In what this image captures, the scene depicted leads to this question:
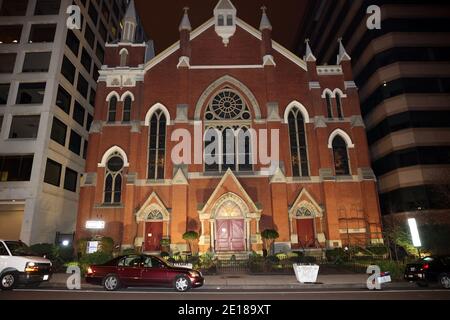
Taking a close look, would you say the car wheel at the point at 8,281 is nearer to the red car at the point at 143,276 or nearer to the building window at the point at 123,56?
the red car at the point at 143,276

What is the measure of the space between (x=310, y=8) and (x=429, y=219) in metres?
44.5

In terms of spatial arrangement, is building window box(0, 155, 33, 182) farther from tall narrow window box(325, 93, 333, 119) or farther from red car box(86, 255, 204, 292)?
tall narrow window box(325, 93, 333, 119)

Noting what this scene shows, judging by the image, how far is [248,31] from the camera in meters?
29.5

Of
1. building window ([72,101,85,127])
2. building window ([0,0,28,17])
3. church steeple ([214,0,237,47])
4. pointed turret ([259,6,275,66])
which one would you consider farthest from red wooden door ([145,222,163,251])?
building window ([0,0,28,17])

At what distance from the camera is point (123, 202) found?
24.8 m

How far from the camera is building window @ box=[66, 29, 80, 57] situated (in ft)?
101

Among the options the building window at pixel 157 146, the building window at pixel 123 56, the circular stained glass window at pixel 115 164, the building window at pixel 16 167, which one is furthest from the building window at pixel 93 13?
the circular stained glass window at pixel 115 164

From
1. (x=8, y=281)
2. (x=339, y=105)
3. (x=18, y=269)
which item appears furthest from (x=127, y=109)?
(x=339, y=105)

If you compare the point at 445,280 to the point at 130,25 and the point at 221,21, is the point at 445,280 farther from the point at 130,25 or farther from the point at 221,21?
the point at 130,25

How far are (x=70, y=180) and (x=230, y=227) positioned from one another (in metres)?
17.5

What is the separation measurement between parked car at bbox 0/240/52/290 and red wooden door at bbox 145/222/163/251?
39.0 feet

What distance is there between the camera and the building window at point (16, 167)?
81.3 feet

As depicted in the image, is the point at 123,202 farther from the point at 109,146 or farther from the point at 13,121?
the point at 13,121

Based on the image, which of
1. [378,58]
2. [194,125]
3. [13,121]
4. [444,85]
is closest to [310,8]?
[378,58]
